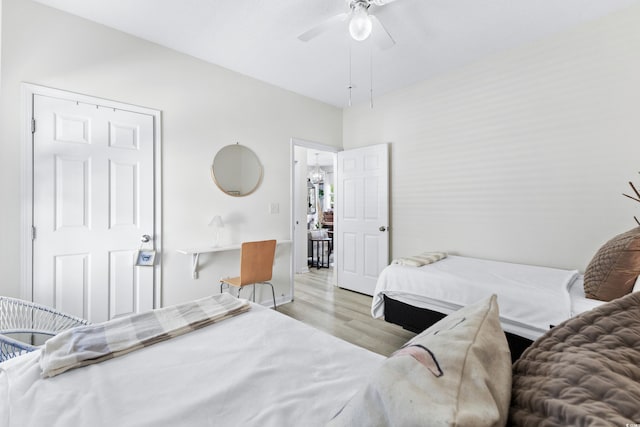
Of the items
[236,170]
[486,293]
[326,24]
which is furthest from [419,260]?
[236,170]

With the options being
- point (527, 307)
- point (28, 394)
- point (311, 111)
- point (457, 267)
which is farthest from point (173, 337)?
point (311, 111)

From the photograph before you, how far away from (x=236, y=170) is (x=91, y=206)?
4.47 feet

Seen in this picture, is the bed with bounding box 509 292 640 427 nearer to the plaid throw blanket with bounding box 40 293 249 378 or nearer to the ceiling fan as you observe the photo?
the plaid throw blanket with bounding box 40 293 249 378

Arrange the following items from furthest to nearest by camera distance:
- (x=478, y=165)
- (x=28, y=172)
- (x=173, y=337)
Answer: (x=478, y=165), (x=28, y=172), (x=173, y=337)

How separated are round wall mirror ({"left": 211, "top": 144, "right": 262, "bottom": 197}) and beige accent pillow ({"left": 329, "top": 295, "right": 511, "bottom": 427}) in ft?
9.31

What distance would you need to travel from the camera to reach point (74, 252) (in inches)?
86.9

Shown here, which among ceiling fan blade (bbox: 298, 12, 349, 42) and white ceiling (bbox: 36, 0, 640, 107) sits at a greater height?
white ceiling (bbox: 36, 0, 640, 107)

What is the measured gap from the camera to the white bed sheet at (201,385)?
766 millimetres

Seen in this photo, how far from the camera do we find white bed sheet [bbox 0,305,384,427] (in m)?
0.77

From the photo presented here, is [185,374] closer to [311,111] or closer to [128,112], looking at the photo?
[128,112]

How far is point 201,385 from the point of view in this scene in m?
0.90

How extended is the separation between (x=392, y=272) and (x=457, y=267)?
1.90ft

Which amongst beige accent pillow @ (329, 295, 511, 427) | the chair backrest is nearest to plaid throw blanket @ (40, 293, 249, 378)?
beige accent pillow @ (329, 295, 511, 427)

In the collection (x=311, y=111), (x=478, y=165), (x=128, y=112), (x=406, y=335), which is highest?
(x=311, y=111)
